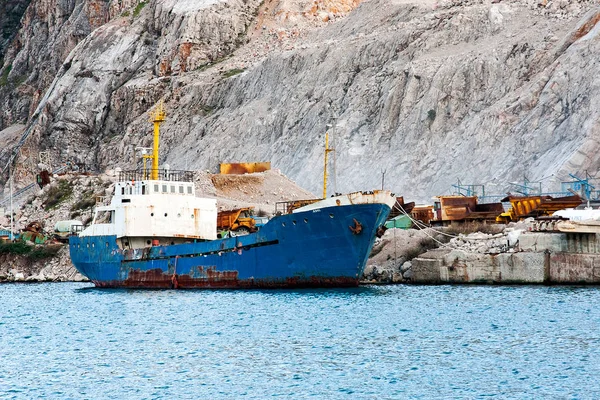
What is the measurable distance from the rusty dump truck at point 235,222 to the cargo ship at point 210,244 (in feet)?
22.1

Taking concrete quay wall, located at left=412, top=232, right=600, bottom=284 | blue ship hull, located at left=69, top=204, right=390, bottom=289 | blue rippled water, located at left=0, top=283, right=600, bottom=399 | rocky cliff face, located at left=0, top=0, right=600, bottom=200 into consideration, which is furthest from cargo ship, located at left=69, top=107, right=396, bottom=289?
rocky cliff face, located at left=0, top=0, right=600, bottom=200

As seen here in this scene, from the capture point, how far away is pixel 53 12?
147125 mm

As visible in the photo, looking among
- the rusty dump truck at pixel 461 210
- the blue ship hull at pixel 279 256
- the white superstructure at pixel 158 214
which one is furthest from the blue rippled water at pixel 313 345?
the rusty dump truck at pixel 461 210

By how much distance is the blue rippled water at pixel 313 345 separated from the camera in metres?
28.2

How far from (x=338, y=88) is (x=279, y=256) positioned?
45.3 meters

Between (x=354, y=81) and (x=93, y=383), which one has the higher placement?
(x=354, y=81)

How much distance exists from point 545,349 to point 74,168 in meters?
79.4

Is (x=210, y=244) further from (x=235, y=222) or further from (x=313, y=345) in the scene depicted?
(x=313, y=345)

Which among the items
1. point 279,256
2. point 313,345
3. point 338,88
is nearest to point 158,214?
point 279,256

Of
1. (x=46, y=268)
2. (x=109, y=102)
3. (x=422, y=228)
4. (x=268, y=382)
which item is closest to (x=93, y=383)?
(x=268, y=382)

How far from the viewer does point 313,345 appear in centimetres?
3441

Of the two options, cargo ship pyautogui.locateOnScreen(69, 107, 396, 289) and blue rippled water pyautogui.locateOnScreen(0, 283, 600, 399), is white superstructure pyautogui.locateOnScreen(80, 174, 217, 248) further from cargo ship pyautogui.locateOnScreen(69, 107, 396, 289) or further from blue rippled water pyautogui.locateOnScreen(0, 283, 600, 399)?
blue rippled water pyautogui.locateOnScreen(0, 283, 600, 399)

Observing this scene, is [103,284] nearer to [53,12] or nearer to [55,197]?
[55,197]

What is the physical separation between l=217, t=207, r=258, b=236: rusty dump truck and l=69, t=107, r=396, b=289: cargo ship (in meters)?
6.73
